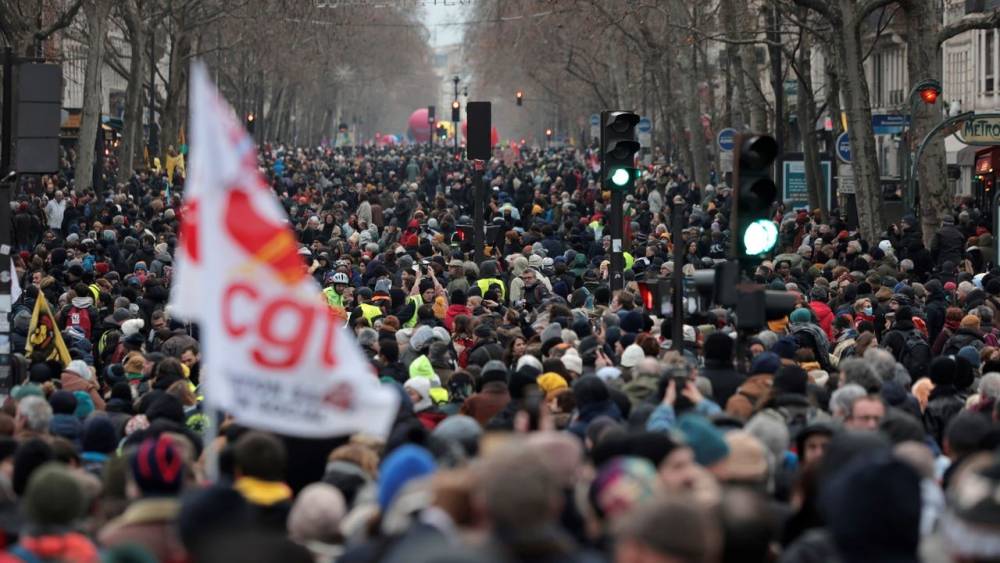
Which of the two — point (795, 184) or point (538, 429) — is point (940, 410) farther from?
point (795, 184)

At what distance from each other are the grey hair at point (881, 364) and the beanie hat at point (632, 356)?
5.89 ft

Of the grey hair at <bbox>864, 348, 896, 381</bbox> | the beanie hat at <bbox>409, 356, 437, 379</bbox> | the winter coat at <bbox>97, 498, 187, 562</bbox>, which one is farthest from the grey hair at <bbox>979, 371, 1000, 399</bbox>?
the winter coat at <bbox>97, 498, 187, 562</bbox>

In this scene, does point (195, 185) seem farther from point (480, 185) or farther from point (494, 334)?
point (480, 185)

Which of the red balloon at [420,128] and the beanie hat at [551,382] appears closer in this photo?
the beanie hat at [551,382]

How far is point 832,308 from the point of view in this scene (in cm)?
2056

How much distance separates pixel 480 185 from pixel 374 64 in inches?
3910

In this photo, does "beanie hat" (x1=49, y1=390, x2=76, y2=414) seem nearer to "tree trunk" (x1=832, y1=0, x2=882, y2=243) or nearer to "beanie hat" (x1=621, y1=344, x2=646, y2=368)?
"beanie hat" (x1=621, y1=344, x2=646, y2=368)

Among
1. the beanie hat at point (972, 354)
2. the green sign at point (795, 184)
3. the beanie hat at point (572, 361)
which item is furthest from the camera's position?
the green sign at point (795, 184)

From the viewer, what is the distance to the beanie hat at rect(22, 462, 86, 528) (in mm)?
6742

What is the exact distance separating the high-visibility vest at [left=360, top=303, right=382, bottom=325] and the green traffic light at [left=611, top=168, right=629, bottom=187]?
2473 millimetres

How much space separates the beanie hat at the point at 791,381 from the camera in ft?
37.0

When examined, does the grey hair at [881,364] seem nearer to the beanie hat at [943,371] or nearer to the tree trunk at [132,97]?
the beanie hat at [943,371]

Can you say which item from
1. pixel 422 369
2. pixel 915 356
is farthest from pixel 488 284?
pixel 422 369

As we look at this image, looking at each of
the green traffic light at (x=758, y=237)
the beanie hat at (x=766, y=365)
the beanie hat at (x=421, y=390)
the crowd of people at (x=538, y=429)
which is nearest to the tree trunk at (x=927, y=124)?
the crowd of people at (x=538, y=429)
